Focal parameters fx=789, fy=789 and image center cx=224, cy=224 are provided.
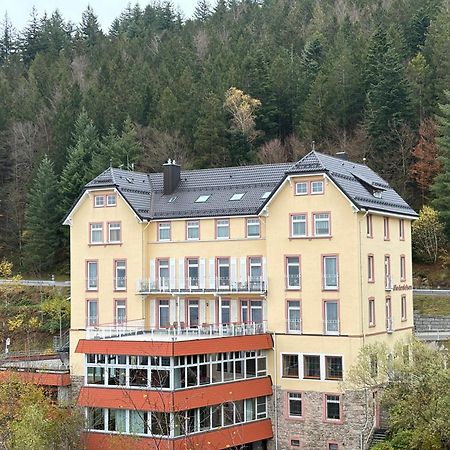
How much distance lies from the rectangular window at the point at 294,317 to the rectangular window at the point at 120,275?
8.95m

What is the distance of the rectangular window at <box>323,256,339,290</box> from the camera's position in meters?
34.5

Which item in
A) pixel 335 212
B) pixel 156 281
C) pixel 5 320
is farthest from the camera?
pixel 5 320

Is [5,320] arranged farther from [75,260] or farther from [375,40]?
[375,40]

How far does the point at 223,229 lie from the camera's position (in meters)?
38.2

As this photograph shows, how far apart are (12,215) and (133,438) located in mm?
45243

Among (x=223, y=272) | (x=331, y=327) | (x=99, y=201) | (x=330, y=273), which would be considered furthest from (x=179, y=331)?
(x=99, y=201)

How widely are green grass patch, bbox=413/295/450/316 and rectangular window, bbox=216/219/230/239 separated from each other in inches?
590

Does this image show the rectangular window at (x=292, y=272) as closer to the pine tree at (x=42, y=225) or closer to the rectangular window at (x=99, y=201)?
the rectangular window at (x=99, y=201)

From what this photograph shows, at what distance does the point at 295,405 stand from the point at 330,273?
19.9 ft

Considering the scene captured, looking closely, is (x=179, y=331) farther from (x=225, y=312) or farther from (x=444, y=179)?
(x=444, y=179)

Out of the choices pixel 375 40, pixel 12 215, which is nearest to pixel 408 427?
pixel 375 40

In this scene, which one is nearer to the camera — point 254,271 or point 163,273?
point 254,271

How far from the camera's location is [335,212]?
34719mm

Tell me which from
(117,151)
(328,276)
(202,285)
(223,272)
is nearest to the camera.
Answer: (328,276)
